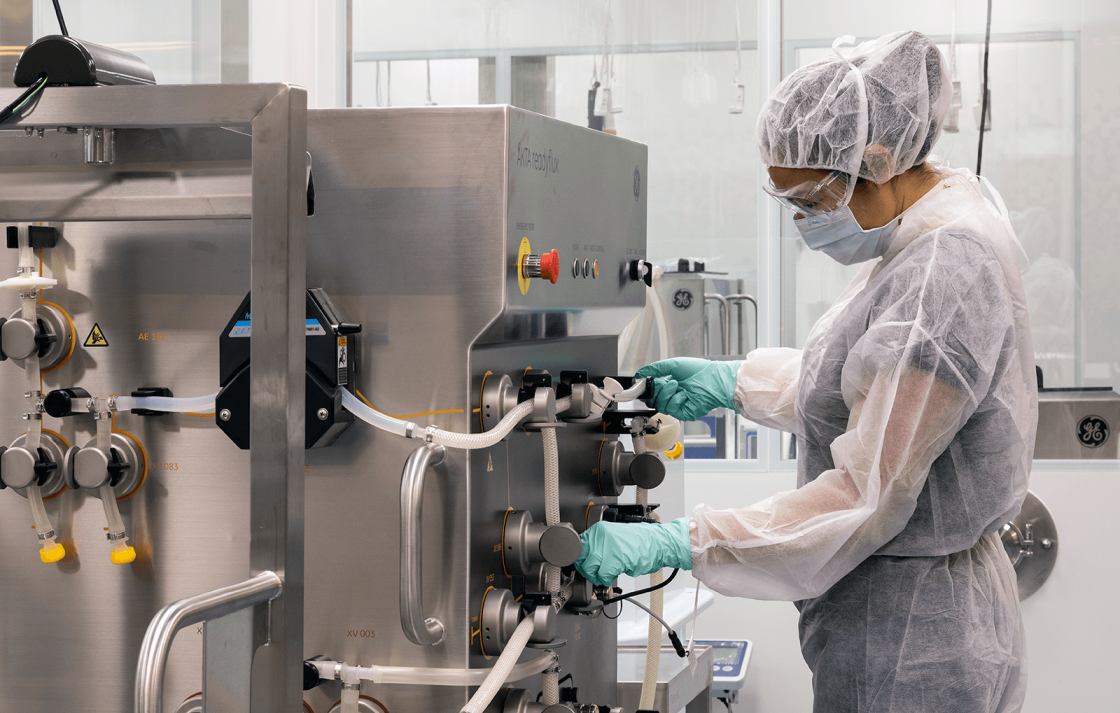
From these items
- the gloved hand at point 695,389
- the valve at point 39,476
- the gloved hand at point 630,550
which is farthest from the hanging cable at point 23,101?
the gloved hand at point 695,389

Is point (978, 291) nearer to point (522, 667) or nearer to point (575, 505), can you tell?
point (575, 505)

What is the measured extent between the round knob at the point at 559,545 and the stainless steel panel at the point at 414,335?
A: 0.06 m

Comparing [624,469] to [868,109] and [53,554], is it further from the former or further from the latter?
[53,554]

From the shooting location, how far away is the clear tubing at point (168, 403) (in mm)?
934

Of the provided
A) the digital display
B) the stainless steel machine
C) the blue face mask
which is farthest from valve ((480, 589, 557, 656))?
the digital display

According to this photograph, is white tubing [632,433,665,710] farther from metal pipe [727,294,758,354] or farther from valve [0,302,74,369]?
metal pipe [727,294,758,354]

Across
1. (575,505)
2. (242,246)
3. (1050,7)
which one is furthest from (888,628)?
(1050,7)

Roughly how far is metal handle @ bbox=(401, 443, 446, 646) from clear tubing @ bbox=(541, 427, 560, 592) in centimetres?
18

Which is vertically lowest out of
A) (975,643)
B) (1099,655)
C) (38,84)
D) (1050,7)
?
(1099,655)

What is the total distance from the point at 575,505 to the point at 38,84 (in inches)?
29.3

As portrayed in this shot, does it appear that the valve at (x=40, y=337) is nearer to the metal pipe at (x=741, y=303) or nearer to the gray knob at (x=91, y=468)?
the gray knob at (x=91, y=468)

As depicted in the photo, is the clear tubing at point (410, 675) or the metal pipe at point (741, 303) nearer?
the clear tubing at point (410, 675)

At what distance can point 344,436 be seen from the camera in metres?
A: 0.91

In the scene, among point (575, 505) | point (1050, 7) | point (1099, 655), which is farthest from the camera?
point (1050, 7)
